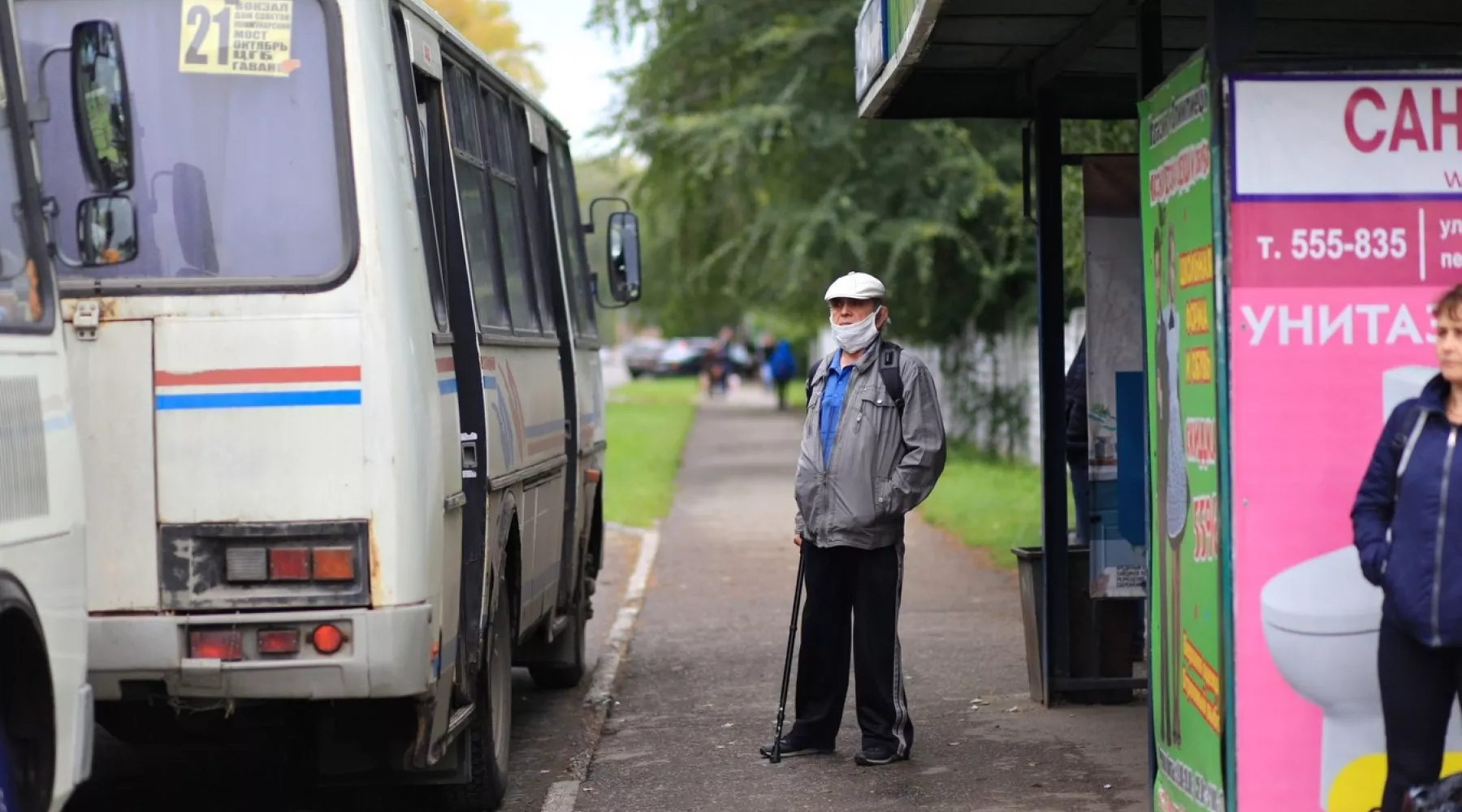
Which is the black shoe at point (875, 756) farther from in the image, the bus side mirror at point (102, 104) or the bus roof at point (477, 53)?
the bus side mirror at point (102, 104)

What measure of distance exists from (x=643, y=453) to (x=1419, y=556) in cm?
2499

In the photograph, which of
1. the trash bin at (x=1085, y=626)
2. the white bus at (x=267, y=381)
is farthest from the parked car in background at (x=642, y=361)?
the white bus at (x=267, y=381)

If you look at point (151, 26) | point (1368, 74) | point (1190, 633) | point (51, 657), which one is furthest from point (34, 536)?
point (1368, 74)

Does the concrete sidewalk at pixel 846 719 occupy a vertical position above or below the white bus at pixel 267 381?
below

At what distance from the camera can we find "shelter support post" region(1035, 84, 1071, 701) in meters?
9.12

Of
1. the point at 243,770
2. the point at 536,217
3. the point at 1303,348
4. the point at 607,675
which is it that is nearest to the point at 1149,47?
the point at 1303,348

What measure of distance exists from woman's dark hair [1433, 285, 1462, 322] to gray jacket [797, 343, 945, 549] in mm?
2879

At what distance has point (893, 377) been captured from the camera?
7934 millimetres

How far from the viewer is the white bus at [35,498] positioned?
5.10 m

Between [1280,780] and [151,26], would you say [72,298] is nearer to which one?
[151,26]

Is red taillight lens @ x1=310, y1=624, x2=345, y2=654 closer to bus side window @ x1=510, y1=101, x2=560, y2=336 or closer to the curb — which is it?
the curb

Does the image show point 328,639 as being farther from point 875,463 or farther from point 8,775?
point 875,463

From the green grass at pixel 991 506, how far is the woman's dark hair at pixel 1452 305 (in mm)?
9302

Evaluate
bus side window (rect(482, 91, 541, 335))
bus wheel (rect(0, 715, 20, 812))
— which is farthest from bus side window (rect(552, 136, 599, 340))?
bus wheel (rect(0, 715, 20, 812))
